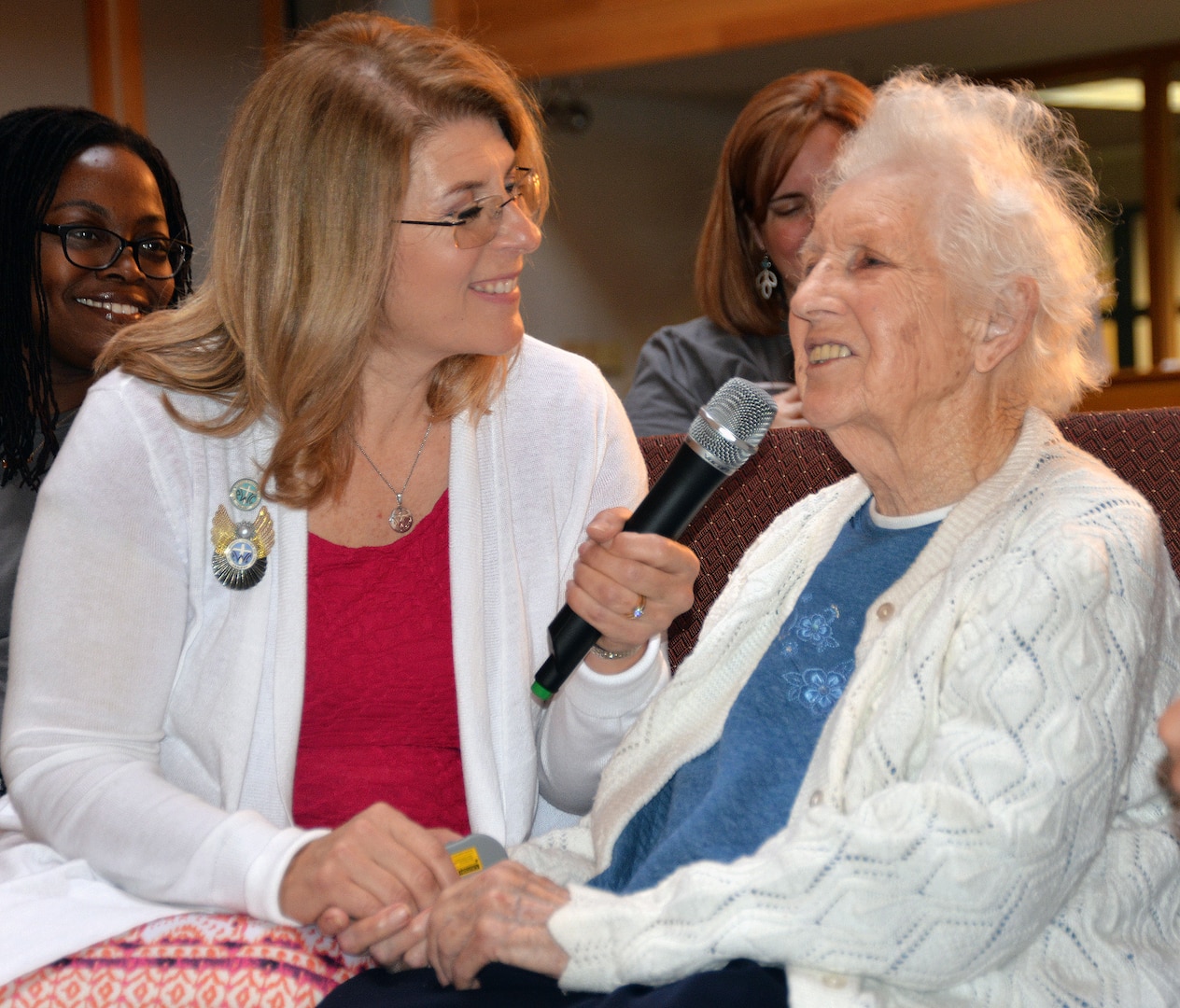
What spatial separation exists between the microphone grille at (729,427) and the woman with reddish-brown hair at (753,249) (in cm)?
135

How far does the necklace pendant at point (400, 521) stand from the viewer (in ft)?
5.49

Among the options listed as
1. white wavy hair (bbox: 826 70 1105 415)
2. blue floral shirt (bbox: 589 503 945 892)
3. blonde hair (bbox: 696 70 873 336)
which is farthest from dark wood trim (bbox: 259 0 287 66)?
blue floral shirt (bbox: 589 503 945 892)

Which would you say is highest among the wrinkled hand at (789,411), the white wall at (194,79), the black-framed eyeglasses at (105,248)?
the white wall at (194,79)

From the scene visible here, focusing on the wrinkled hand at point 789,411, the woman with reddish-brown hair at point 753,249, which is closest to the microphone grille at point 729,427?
the wrinkled hand at point 789,411

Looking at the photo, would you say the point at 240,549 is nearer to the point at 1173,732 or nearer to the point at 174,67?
the point at 1173,732

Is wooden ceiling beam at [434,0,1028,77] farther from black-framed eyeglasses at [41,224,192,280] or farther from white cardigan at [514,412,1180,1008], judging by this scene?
white cardigan at [514,412,1180,1008]

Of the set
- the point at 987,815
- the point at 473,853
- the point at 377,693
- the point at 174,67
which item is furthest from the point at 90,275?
the point at 174,67

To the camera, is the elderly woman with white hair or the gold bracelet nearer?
the elderly woman with white hair

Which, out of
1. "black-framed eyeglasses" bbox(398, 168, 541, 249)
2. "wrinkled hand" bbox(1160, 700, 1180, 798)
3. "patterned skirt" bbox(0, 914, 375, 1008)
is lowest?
"patterned skirt" bbox(0, 914, 375, 1008)

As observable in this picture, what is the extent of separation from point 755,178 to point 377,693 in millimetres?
1591

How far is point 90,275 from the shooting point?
214 centimetres

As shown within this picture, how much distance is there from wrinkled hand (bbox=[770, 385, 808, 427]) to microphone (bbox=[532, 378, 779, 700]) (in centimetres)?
87

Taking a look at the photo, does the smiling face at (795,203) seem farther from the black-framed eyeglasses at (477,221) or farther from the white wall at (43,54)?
the white wall at (43,54)

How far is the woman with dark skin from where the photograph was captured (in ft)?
6.95
